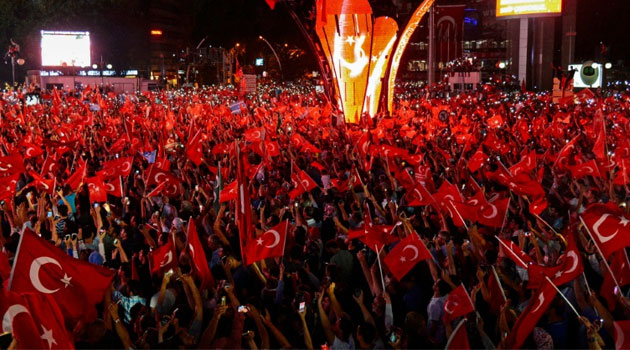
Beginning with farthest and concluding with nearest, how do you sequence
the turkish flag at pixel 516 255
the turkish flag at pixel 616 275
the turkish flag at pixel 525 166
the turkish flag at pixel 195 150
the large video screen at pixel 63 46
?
the large video screen at pixel 63 46, the turkish flag at pixel 195 150, the turkish flag at pixel 525 166, the turkish flag at pixel 516 255, the turkish flag at pixel 616 275

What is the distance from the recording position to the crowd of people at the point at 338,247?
588cm

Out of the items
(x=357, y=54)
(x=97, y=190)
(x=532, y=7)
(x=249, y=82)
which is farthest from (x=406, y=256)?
(x=532, y=7)

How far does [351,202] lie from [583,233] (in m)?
3.23

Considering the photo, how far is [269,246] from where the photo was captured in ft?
24.2

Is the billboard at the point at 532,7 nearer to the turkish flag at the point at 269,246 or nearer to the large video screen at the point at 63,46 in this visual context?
the large video screen at the point at 63,46

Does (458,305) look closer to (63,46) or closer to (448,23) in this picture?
(448,23)

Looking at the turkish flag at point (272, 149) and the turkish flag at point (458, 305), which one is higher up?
the turkish flag at point (272, 149)

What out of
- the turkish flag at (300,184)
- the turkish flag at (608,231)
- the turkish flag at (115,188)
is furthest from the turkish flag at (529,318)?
the turkish flag at (115,188)

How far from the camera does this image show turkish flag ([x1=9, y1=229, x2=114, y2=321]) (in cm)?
537

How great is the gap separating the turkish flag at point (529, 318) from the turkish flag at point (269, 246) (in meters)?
2.67

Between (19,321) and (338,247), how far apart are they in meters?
3.81

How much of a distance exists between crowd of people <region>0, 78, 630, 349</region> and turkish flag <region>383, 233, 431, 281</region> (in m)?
0.02

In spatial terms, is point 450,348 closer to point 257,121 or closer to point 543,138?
point 543,138

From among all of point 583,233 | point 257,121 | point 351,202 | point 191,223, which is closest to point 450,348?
point 191,223
